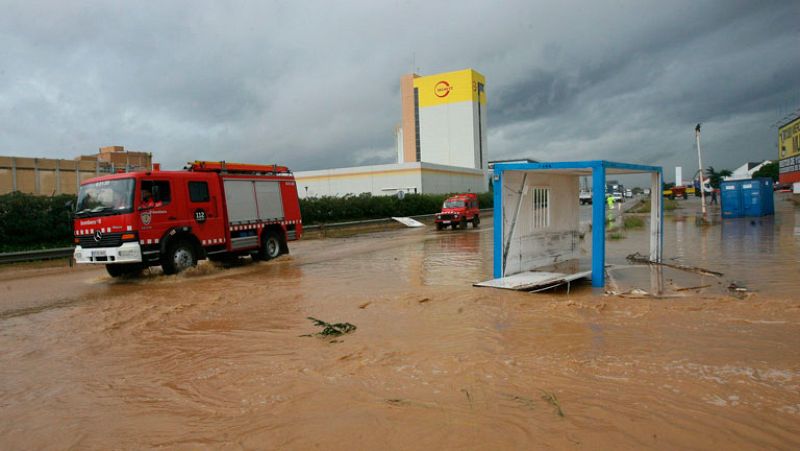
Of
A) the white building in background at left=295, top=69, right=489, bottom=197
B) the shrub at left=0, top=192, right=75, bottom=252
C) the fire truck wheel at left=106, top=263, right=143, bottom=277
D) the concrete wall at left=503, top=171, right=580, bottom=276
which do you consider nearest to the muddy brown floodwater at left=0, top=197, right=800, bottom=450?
the concrete wall at left=503, top=171, right=580, bottom=276

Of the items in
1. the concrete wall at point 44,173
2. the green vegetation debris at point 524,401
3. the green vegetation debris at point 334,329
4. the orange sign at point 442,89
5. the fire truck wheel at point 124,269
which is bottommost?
the green vegetation debris at point 524,401

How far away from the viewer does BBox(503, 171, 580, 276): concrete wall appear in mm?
10492

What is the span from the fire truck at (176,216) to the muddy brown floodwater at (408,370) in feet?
5.49

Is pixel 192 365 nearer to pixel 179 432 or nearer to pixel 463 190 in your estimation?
pixel 179 432

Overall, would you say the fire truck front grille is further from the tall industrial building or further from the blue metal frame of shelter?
the tall industrial building

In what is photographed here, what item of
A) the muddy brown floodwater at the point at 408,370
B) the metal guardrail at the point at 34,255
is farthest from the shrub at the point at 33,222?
the muddy brown floodwater at the point at 408,370

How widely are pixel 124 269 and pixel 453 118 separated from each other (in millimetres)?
60468

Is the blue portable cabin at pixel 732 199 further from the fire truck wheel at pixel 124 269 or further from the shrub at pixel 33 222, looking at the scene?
the shrub at pixel 33 222

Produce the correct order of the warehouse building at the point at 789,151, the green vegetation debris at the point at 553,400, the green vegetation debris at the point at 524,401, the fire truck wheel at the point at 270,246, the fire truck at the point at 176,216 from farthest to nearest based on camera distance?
the warehouse building at the point at 789,151 → the fire truck wheel at the point at 270,246 → the fire truck at the point at 176,216 → the green vegetation debris at the point at 524,401 → the green vegetation debris at the point at 553,400

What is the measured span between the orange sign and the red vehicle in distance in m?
42.2

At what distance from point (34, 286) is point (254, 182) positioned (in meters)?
5.86

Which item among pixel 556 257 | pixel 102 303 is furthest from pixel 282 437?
pixel 556 257

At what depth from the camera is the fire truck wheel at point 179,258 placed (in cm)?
1228

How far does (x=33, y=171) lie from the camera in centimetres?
1997
